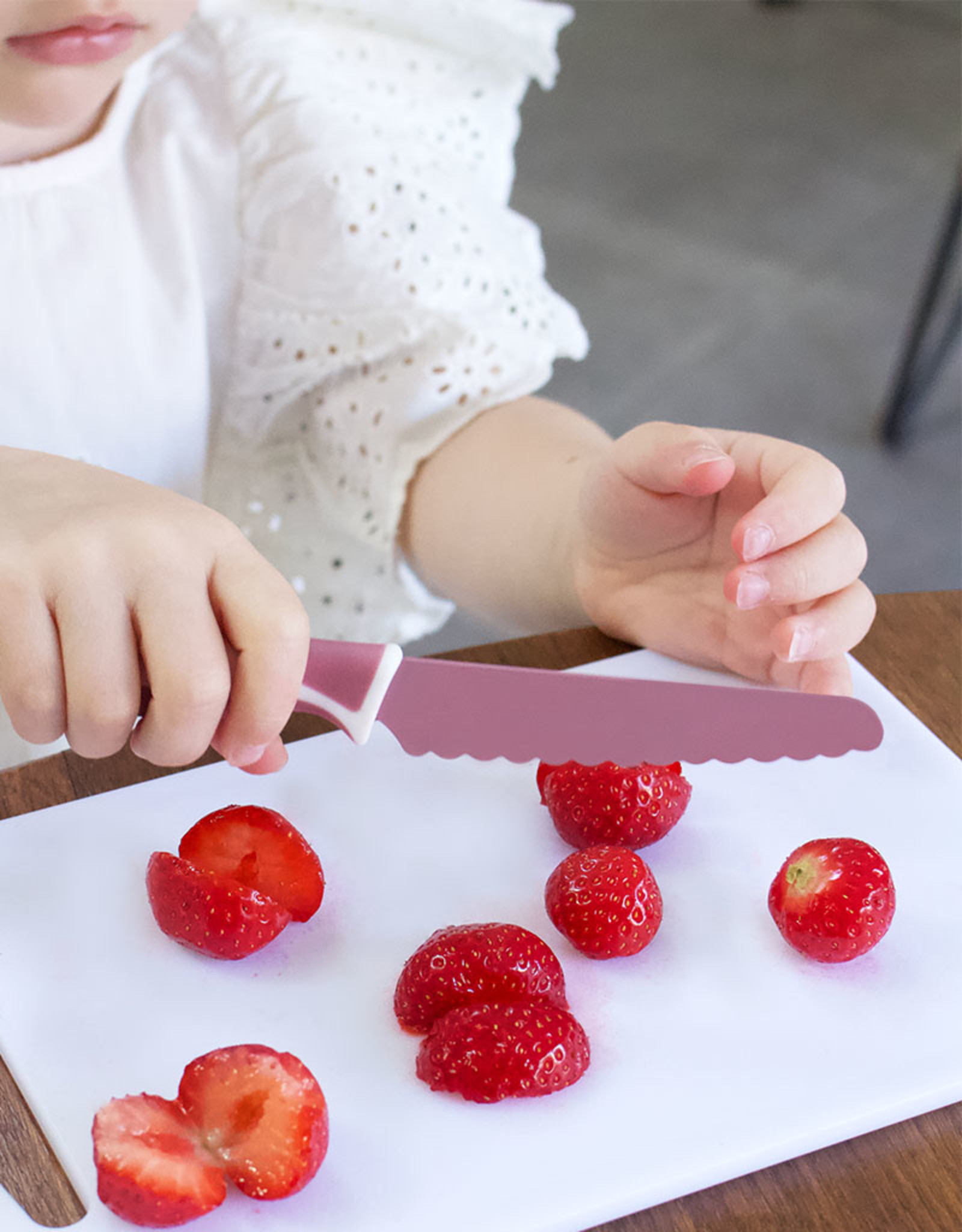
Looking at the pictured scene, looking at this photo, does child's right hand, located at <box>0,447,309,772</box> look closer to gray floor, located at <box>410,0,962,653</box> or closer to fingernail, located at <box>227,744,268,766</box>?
fingernail, located at <box>227,744,268,766</box>

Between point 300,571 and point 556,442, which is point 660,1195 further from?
point 300,571

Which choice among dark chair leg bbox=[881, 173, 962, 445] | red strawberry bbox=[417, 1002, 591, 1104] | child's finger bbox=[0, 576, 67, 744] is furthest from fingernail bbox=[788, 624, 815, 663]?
dark chair leg bbox=[881, 173, 962, 445]

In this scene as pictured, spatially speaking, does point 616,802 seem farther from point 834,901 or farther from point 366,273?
point 366,273

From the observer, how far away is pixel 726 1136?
1.66 ft

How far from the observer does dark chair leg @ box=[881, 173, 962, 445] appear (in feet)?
6.67

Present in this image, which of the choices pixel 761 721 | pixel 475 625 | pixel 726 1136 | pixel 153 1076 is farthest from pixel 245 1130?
pixel 475 625

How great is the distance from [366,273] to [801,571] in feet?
1.25

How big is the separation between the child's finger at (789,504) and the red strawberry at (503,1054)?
0.79ft

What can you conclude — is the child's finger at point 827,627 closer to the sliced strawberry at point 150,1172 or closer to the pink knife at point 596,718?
the pink knife at point 596,718

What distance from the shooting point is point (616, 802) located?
0.61 meters

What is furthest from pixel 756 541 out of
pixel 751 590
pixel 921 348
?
pixel 921 348

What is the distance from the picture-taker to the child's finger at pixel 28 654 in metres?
0.49

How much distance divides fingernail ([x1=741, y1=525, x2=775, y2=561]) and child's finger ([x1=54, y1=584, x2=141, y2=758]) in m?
0.29

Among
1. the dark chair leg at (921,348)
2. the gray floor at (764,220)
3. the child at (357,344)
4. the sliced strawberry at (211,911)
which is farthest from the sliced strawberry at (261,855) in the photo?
the dark chair leg at (921,348)
